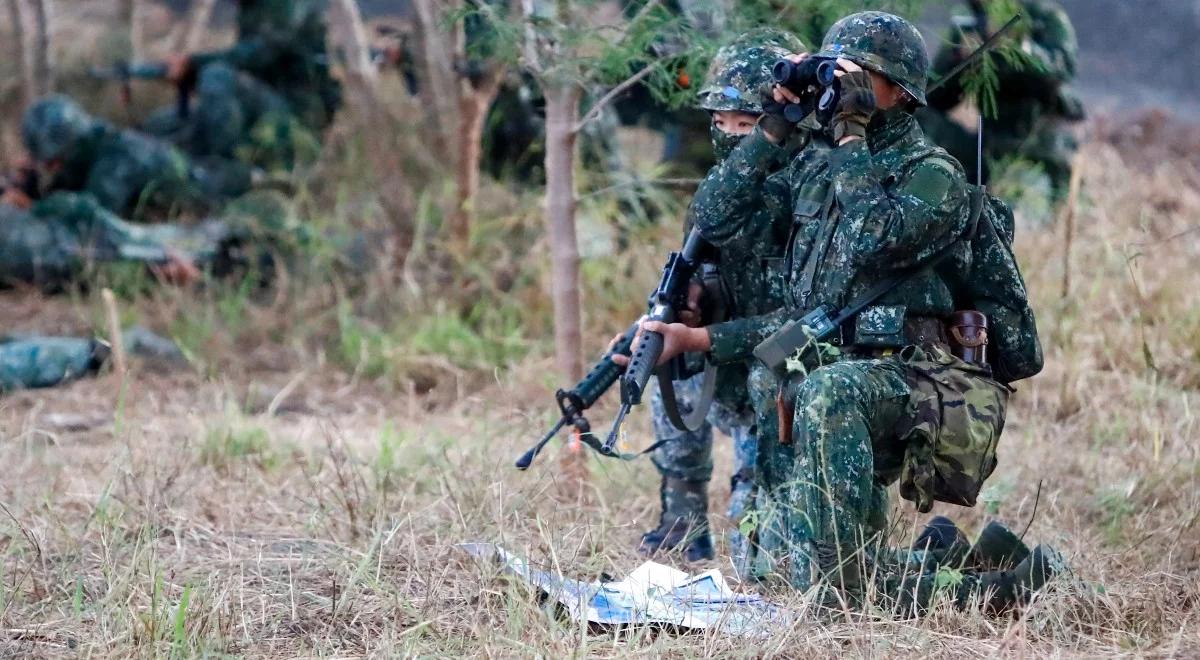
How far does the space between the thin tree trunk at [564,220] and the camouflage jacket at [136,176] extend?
4.45 m

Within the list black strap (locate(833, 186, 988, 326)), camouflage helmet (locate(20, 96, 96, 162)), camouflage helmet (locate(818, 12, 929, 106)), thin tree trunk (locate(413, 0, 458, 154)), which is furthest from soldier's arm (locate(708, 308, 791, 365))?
camouflage helmet (locate(20, 96, 96, 162))

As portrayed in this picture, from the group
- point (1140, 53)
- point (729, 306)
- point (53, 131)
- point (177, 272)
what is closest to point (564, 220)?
point (729, 306)

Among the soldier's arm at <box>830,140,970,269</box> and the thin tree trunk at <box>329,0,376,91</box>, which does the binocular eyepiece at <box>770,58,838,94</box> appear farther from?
the thin tree trunk at <box>329,0,376,91</box>

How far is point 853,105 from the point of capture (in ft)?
10.5

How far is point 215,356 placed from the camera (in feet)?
21.7

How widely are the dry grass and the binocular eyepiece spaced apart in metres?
1.07

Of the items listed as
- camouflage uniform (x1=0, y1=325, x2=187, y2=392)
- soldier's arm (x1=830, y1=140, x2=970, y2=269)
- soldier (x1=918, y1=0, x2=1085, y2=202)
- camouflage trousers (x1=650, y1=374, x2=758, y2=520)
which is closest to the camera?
soldier's arm (x1=830, y1=140, x2=970, y2=269)

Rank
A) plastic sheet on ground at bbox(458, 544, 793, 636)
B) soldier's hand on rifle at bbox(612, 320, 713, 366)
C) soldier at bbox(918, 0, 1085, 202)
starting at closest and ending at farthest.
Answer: plastic sheet on ground at bbox(458, 544, 793, 636) < soldier's hand on rifle at bbox(612, 320, 713, 366) < soldier at bbox(918, 0, 1085, 202)

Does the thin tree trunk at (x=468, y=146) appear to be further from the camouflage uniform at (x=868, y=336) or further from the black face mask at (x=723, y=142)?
the camouflage uniform at (x=868, y=336)

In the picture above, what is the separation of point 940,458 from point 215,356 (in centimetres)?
427

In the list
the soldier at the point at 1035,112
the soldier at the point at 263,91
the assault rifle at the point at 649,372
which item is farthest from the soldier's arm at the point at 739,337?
the soldier at the point at 263,91

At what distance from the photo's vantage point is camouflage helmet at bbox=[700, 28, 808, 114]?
12.3 ft

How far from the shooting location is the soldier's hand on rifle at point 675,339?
3.58 metres

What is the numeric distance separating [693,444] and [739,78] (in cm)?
104
